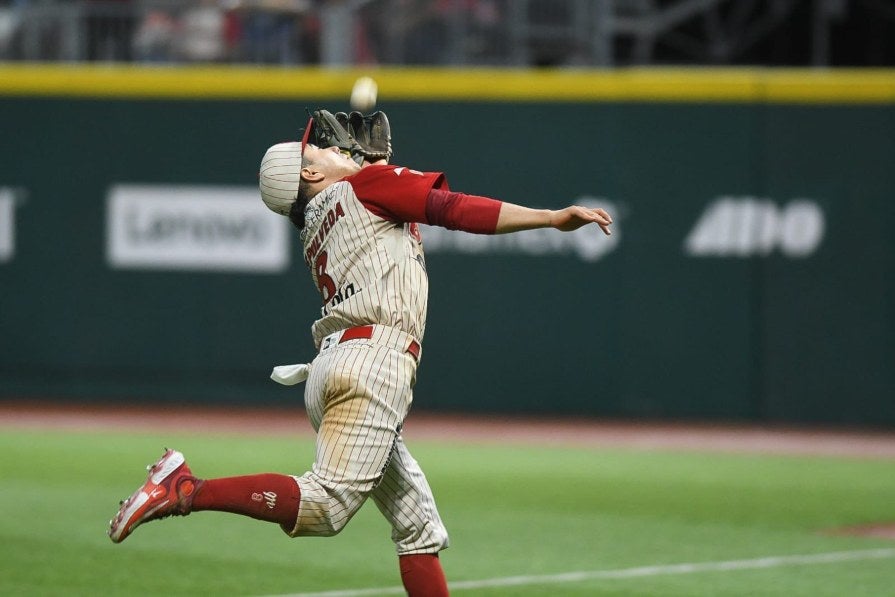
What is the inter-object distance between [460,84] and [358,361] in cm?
931

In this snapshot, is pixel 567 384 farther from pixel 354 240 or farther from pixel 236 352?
pixel 354 240

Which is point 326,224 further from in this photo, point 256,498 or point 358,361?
point 256,498

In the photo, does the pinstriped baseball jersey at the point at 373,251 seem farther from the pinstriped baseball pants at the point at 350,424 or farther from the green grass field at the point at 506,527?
the green grass field at the point at 506,527

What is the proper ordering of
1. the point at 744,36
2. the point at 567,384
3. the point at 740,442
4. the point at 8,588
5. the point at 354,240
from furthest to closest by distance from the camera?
the point at 744,36 < the point at 567,384 < the point at 740,442 < the point at 8,588 < the point at 354,240

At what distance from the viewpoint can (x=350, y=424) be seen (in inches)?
187

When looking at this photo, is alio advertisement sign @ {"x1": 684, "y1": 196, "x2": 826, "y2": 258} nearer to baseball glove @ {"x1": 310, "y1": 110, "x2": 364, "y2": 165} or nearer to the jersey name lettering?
baseball glove @ {"x1": 310, "y1": 110, "x2": 364, "y2": 165}

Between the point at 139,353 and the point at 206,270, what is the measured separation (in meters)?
1.03

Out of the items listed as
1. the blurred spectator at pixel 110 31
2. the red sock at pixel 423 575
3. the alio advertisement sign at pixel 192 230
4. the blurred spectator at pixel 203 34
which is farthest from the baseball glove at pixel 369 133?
the blurred spectator at pixel 110 31

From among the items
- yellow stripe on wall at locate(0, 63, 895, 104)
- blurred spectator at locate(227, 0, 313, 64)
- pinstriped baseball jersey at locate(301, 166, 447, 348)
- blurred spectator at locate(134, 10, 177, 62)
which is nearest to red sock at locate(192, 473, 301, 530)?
pinstriped baseball jersey at locate(301, 166, 447, 348)

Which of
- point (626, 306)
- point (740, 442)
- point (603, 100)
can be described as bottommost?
point (740, 442)

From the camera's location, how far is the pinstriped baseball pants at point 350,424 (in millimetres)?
4723

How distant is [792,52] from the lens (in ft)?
59.0

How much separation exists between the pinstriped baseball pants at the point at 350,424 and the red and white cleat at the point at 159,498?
365 millimetres

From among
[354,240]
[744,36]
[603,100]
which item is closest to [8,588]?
[354,240]
